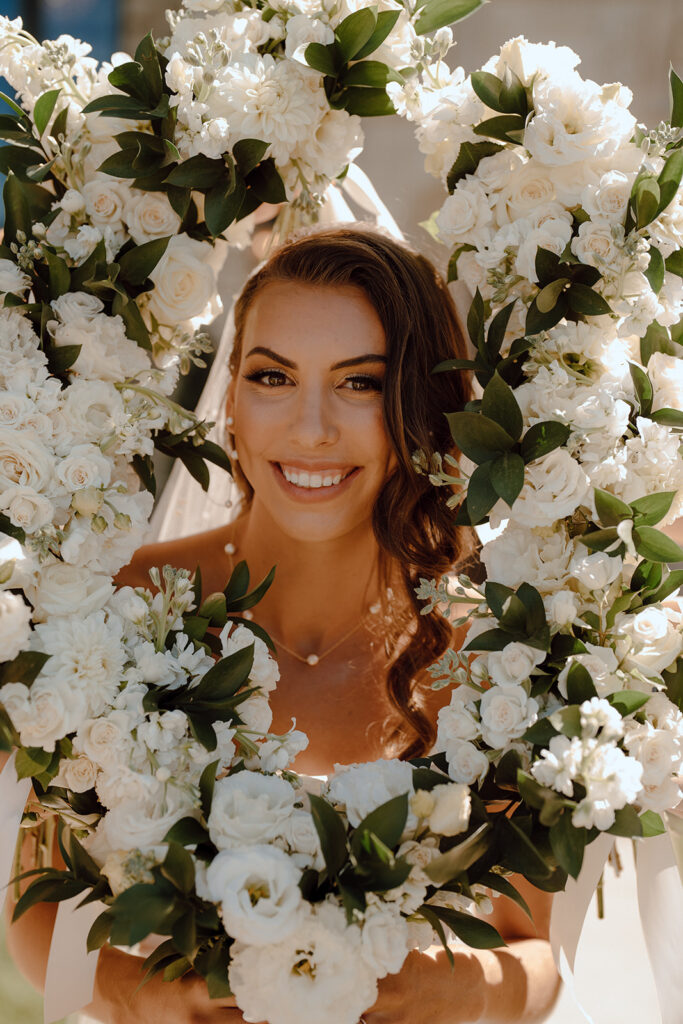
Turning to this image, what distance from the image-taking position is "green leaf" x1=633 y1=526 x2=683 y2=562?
1524 millimetres

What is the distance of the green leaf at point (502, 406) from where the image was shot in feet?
5.22

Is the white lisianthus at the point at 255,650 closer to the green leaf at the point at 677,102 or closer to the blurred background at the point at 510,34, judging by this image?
the green leaf at the point at 677,102

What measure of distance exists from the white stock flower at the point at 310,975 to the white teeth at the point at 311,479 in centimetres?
106

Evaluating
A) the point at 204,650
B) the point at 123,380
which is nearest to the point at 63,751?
the point at 204,650

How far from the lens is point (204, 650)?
63.9 inches

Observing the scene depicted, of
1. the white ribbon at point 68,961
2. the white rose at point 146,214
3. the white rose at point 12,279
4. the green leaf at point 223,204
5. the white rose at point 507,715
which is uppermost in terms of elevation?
the green leaf at point 223,204

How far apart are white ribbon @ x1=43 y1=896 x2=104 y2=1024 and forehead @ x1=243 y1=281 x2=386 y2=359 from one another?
120 centimetres

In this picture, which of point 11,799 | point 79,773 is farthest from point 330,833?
point 11,799

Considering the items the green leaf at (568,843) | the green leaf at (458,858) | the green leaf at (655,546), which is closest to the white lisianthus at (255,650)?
the green leaf at (458,858)

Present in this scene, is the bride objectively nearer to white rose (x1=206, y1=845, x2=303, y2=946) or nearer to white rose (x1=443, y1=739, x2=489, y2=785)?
white rose (x1=443, y1=739, x2=489, y2=785)

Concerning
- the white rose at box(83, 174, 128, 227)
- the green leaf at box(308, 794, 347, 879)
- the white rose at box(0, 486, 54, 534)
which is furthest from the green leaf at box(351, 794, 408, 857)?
the white rose at box(83, 174, 128, 227)

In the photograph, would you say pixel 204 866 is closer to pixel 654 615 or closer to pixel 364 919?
A: pixel 364 919

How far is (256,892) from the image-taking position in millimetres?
1369

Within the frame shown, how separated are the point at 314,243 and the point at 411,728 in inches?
45.5
